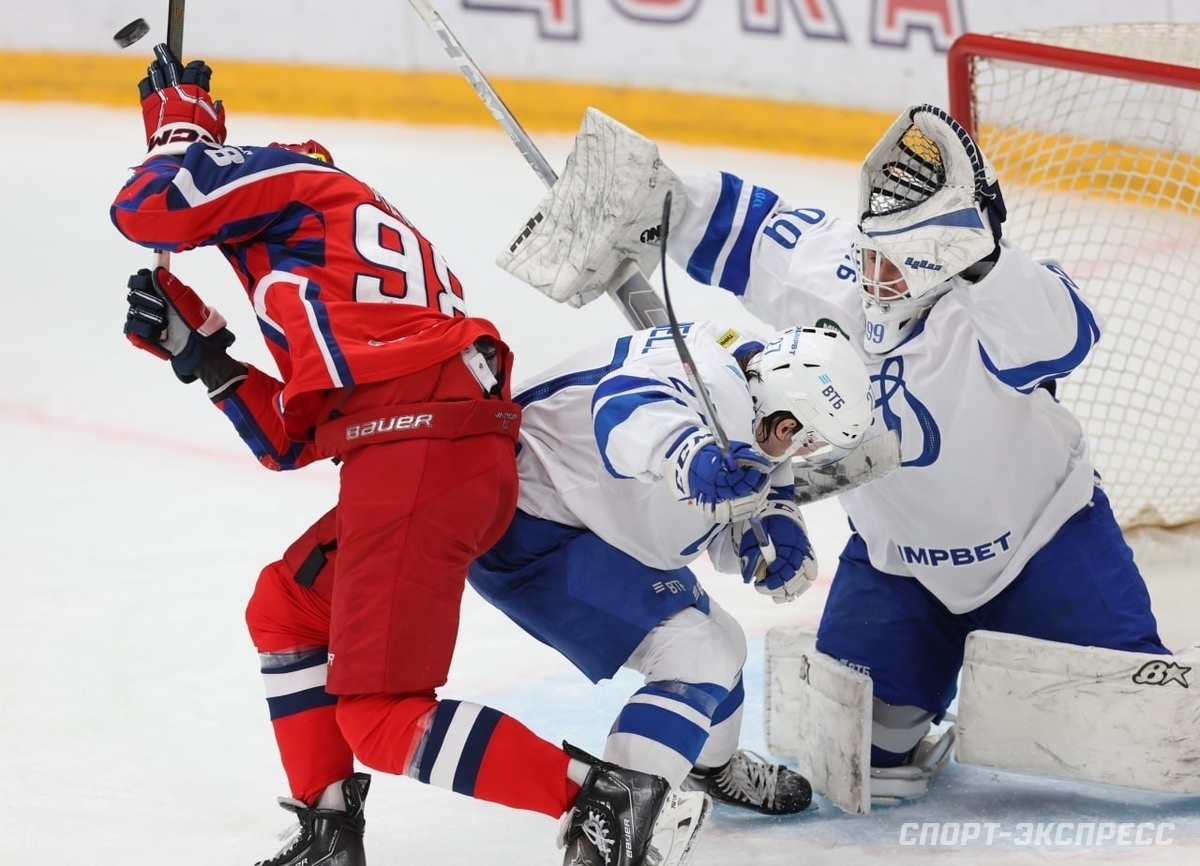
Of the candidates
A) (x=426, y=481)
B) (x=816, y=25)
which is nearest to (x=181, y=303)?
(x=426, y=481)

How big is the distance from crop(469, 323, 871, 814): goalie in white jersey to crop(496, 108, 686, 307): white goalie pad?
311 millimetres

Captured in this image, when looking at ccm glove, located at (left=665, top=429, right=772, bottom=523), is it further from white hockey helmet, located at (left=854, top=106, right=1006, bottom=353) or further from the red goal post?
the red goal post

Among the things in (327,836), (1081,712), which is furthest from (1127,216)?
(327,836)

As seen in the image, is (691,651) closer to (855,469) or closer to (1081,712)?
(855,469)

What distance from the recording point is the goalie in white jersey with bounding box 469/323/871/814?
6.95 ft

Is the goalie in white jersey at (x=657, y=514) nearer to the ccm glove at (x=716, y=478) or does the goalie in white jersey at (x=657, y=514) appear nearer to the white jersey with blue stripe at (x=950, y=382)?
the ccm glove at (x=716, y=478)

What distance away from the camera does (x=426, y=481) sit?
2.17 meters

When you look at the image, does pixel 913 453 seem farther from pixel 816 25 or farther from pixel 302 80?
pixel 302 80

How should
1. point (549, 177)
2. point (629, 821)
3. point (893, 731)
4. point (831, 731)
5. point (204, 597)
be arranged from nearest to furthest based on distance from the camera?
point (629, 821) < point (831, 731) < point (893, 731) < point (549, 177) < point (204, 597)

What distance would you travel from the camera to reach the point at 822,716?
2.59m

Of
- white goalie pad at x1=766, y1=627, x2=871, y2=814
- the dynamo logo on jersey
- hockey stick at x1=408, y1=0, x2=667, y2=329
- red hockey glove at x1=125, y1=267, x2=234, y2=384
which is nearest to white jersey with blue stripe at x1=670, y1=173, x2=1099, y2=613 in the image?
the dynamo logo on jersey

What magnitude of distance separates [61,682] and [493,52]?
3731 mm

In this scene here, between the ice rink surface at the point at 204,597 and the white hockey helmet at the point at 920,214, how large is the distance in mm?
805

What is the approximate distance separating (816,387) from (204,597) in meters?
1.79
